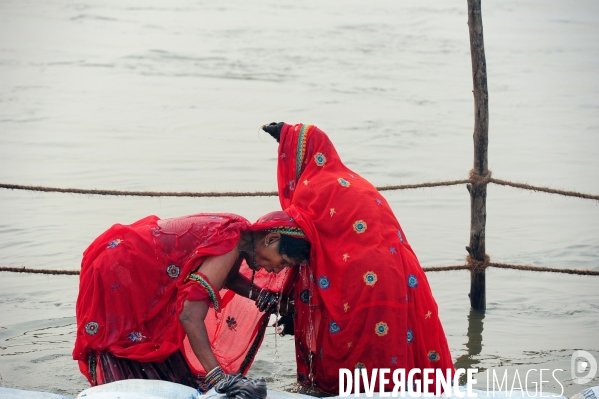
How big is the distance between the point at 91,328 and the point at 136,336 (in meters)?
0.17

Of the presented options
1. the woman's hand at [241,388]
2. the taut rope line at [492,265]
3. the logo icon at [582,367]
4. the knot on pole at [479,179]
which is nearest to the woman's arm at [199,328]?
the woman's hand at [241,388]

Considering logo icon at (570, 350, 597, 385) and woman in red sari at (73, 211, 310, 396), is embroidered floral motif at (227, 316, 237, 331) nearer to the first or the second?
woman in red sari at (73, 211, 310, 396)

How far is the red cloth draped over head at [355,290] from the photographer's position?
127 inches

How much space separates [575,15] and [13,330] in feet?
55.8

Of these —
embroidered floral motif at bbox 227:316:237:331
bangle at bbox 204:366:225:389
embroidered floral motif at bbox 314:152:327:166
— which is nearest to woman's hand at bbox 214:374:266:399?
bangle at bbox 204:366:225:389

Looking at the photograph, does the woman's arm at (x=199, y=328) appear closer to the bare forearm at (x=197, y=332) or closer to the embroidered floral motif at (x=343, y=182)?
the bare forearm at (x=197, y=332)

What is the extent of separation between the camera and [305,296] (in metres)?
3.40

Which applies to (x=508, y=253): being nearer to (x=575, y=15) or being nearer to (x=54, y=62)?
(x=54, y=62)

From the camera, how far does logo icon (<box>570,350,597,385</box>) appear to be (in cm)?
431

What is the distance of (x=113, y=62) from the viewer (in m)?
15.2

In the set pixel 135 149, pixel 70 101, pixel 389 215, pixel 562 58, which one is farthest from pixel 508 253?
pixel 562 58

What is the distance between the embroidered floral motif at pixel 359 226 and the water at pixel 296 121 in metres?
1.20

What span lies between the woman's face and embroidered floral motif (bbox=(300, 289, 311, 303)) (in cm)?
28

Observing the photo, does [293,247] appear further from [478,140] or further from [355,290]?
[478,140]
